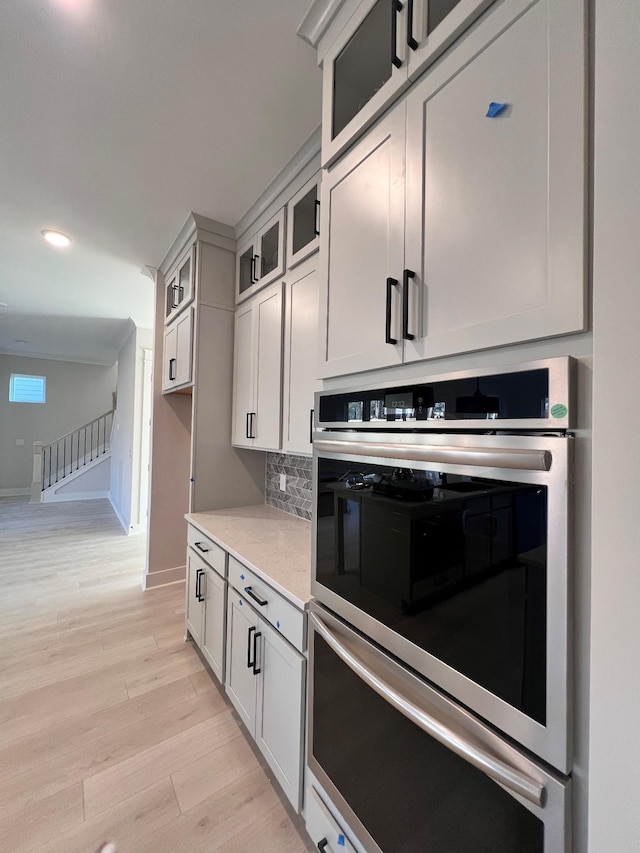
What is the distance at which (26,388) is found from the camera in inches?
295

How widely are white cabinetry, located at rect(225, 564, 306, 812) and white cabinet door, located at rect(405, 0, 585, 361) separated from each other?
1.14 meters

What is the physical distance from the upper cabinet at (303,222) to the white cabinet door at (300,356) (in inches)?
2.5

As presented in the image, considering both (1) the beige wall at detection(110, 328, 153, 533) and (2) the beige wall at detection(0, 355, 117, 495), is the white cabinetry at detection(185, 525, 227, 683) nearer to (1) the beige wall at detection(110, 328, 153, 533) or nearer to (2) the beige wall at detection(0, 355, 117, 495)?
(1) the beige wall at detection(110, 328, 153, 533)

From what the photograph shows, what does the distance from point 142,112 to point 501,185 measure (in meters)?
1.83

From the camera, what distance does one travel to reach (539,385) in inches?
24.9

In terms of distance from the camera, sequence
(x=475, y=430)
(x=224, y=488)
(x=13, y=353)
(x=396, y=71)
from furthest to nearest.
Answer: (x=13, y=353) → (x=224, y=488) → (x=396, y=71) → (x=475, y=430)

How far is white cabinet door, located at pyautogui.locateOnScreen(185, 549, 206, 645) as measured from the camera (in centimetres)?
220

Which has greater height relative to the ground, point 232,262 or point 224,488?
point 232,262

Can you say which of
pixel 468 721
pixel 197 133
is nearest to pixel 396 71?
pixel 197 133

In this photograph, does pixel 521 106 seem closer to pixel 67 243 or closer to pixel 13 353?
pixel 67 243

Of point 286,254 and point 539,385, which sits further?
point 286,254

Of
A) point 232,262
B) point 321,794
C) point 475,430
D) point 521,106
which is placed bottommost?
point 321,794

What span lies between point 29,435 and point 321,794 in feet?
29.2

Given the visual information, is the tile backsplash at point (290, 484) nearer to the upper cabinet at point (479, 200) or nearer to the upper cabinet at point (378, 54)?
Answer: the upper cabinet at point (479, 200)
